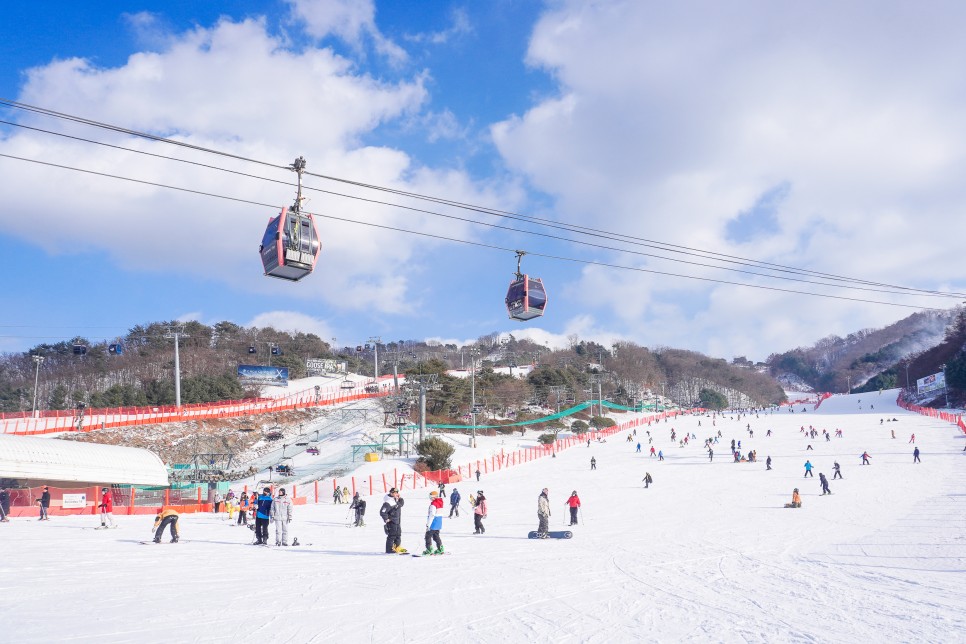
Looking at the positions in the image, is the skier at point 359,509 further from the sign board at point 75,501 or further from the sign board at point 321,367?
the sign board at point 321,367

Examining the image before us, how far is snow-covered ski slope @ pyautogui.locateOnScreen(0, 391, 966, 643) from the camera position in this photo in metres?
8.00

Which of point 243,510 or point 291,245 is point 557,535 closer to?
point 291,245

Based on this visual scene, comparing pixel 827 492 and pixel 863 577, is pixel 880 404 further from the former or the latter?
pixel 863 577

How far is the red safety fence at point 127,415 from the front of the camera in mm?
48094

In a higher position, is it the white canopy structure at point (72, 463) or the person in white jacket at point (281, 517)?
the white canopy structure at point (72, 463)

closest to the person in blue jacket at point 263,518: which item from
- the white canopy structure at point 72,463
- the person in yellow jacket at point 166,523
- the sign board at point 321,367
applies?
the person in yellow jacket at point 166,523

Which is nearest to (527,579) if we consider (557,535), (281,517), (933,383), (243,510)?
(557,535)

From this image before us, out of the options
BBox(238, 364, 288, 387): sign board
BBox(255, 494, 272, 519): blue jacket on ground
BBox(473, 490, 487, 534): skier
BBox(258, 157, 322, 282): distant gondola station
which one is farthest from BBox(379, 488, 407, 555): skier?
BBox(238, 364, 288, 387): sign board

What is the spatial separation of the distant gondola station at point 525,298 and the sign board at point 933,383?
83.8 m

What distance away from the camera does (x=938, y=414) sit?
225ft

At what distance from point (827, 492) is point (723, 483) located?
248 inches

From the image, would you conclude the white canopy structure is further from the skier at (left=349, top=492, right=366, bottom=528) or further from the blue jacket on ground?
the blue jacket on ground

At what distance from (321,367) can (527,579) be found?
306 ft

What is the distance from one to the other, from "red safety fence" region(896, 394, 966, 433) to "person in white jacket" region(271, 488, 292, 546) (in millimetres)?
54503
